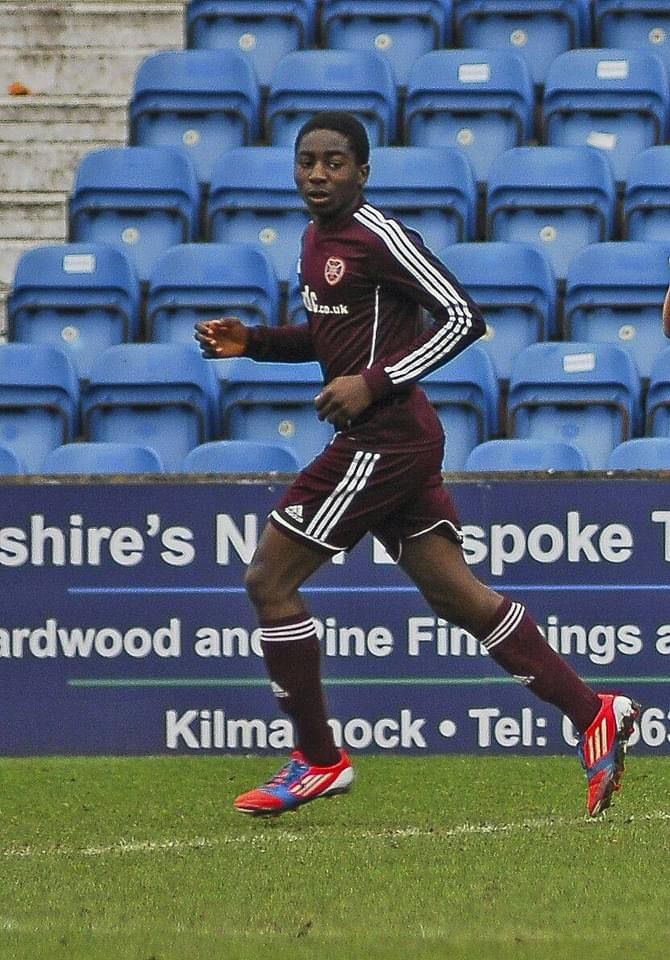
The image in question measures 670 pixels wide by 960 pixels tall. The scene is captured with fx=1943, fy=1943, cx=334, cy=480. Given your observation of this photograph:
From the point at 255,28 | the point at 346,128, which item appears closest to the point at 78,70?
the point at 255,28

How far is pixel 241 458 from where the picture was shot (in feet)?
24.4

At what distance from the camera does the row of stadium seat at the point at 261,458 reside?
→ 7.35m

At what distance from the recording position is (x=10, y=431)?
825cm

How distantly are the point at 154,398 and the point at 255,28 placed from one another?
10.5 feet

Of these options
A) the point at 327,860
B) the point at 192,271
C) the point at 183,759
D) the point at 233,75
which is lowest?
the point at 183,759

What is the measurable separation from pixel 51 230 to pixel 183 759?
415 centimetres

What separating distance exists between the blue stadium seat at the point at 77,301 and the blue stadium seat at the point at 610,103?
241 cm

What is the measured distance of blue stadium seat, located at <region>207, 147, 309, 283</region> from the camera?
9211 millimetres

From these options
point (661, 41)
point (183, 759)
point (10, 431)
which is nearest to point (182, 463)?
point (10, 431)

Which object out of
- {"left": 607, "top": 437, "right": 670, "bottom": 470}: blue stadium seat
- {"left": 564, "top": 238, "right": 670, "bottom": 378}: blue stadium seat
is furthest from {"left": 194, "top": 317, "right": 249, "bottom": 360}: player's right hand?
{"left": 564, "top": 238, "right": 670, "bottom": 378}: blue stadium seat

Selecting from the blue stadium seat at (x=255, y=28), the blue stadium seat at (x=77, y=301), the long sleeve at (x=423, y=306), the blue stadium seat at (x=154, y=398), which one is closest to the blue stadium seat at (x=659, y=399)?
the blue stadium seat at (x=154, y=398)

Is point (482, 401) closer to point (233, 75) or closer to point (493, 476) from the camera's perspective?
point (493, 476)

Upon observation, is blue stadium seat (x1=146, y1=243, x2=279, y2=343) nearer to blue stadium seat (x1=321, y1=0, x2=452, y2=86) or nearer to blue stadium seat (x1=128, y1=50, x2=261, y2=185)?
blue stadium seat (x1=128, y1=50, x2=261, y2=185)

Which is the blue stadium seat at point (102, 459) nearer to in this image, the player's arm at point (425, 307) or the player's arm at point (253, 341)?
the player's arm at point (253, 341)
